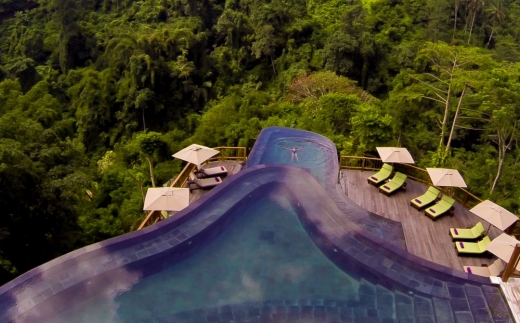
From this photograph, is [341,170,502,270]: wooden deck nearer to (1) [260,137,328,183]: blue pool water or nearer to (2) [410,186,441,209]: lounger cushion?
(2) [410,186,441,209]: lounger cushion

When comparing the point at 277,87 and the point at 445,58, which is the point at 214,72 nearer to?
the point at 277,87

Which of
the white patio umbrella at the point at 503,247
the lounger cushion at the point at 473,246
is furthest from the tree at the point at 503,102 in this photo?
the white patio umbrella at the point at 503,247

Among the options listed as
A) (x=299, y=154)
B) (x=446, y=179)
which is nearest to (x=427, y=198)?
(x=446, y=179)

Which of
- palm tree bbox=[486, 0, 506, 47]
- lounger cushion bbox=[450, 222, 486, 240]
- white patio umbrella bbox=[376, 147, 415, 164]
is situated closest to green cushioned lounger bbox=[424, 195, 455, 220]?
lounger cushion bbox=[450, 222, 486, 240]

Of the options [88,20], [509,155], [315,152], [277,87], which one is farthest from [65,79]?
[509,155]

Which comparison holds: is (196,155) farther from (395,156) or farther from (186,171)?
(395,156)

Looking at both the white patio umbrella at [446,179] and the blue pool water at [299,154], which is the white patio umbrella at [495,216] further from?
the blue pool water at [299,154]
